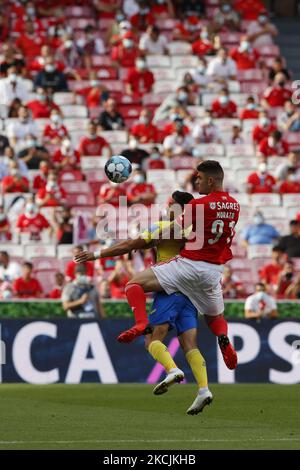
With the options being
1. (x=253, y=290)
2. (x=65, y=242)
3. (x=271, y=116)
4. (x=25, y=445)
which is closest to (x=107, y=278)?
(x=65, y=242)

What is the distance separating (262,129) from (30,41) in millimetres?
5161

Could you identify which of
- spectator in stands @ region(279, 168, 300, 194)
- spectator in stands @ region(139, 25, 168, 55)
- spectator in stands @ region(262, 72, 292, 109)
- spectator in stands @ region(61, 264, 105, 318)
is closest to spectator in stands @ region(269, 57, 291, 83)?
spectator in stands @ region(262, 72, 292, 109)

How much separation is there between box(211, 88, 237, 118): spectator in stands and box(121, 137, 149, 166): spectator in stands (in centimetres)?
237

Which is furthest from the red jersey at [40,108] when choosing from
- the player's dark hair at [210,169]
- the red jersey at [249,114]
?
→ the player's dark hair at [210,169]

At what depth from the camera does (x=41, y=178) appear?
23.6 m

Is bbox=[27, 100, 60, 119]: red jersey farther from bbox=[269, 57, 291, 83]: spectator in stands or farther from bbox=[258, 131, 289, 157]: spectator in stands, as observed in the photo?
bbox=[269, 57, 291, 83]: spectator in stands

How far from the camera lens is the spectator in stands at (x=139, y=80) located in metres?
26.5

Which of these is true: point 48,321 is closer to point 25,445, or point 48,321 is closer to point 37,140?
point 37,140

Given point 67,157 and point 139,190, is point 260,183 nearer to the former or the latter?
point 139,190

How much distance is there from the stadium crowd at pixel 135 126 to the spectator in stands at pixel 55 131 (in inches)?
1.1

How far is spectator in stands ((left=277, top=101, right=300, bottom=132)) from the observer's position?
26.3 meters

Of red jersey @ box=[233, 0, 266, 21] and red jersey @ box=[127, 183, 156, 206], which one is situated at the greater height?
red jersey @ box=[233, 0, 266, 21]

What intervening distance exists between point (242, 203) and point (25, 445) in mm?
14523

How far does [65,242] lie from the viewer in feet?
73.9
